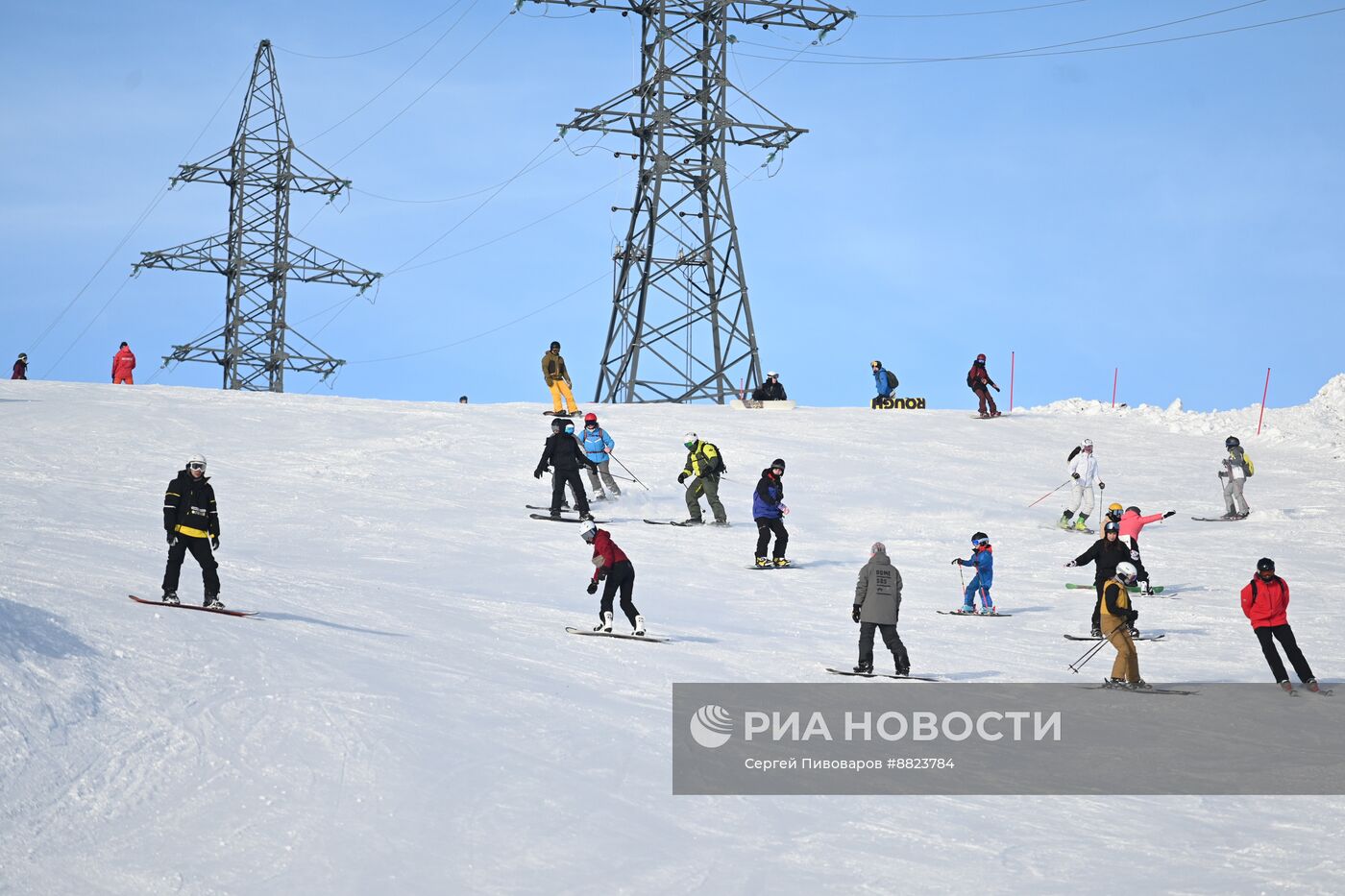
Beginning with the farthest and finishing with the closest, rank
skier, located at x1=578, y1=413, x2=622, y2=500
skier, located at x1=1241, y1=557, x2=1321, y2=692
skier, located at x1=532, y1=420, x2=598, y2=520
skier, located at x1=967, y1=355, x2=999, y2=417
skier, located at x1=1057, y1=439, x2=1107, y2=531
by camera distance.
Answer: skier, located at x1=967, y1=355, x2=999, y2=417
skier, located at x1=1057, y1=439, x2=1107, y2=531
skier, located at x1=578, y1=413, x2=622, y2=500
skier, located at x1=532, y1=420, x2=598, y2=520
skier, located at x1=1241, y1=557, x2=1321, y2=692

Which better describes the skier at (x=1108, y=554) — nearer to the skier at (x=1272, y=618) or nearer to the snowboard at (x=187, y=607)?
the skier at (x=1272, y=618)

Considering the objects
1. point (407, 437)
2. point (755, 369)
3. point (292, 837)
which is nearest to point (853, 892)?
point (292, 837)

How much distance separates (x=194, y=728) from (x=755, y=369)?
32.6 metres

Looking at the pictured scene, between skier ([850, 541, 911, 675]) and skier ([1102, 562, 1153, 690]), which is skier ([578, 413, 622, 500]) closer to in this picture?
skier ([850, 541, 911, 675])

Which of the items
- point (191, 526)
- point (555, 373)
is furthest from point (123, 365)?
point (191, 526)

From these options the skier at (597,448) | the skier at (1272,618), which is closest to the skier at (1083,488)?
the skier at (597,448)

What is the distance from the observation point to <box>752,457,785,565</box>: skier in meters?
21.1

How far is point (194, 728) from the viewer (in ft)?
33.2

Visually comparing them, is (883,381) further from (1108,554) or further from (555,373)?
(1108,554)

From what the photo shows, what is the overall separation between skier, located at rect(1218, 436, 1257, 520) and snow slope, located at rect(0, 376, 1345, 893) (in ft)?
1.70

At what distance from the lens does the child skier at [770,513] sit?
21.1 metres

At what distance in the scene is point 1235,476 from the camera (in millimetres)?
25672

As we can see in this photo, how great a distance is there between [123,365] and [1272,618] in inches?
1180

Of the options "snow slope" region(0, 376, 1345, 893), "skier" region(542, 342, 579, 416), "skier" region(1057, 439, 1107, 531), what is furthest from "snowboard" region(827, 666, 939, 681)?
"skier" region(542, 342, 579, 416)
